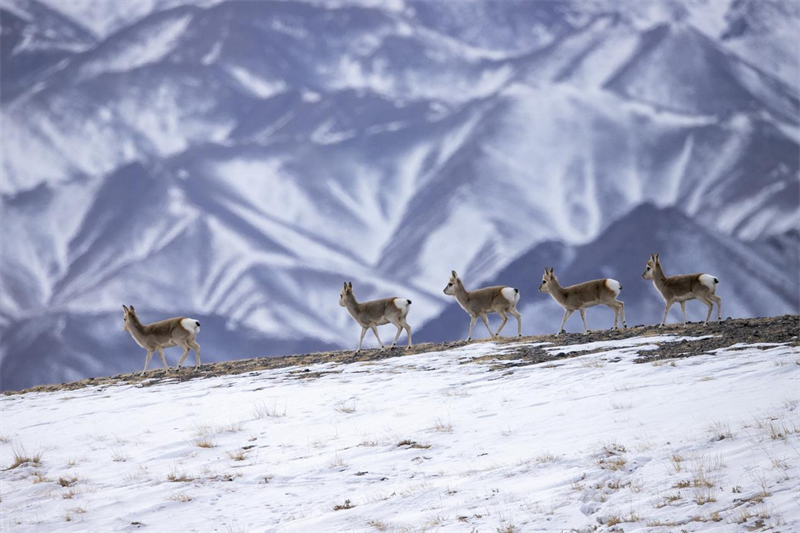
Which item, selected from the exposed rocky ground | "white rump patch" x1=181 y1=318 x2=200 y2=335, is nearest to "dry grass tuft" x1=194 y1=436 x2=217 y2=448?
the exposed rocky ground

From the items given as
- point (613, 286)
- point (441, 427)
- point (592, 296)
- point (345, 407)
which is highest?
point (613, 286)

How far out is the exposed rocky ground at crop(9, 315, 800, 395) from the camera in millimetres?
18250

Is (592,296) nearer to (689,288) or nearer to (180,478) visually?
(689,288)

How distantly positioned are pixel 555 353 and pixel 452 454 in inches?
325

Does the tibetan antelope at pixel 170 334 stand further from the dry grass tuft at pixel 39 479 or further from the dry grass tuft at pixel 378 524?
the dry grass tuft at pixel 378 524

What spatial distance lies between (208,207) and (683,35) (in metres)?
101

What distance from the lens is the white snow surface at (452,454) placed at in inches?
385

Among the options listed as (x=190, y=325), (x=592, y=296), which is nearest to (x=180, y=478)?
(x=190, y=325)

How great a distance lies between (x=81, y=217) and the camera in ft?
556

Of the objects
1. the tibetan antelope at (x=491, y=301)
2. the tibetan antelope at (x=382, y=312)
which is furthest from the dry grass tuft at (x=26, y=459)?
the tibetan antelope at (x=491, y=301)

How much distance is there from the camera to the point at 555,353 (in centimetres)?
2042

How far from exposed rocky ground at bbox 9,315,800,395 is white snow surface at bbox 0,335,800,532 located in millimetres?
814

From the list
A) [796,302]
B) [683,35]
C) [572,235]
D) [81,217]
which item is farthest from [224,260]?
[683,35]

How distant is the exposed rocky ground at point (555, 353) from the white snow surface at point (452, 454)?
2.67ft
